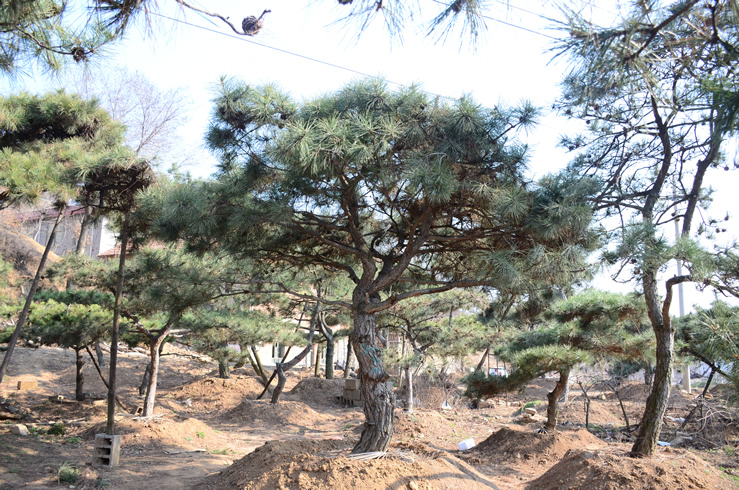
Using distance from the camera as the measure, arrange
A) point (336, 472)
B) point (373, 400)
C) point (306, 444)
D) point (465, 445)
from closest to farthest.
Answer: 1. point (336, 472)
2. point (373, 400)
3. point (306, 444)
4. point (465, 445)

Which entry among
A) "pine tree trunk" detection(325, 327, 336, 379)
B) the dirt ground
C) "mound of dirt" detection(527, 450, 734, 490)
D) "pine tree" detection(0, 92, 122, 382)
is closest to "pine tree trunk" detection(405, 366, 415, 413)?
the dirt ground

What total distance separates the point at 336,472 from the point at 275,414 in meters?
Result: 7.93

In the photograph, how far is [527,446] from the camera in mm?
8031

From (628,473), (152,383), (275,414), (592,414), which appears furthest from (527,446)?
(152,383)

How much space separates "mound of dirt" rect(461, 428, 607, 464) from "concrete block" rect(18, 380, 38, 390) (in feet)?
34.8

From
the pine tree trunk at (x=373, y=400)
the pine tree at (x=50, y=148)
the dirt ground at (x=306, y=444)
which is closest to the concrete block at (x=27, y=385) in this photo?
the dirt ground at (x=306, y=444)

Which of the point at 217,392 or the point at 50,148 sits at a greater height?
the point at 50,148

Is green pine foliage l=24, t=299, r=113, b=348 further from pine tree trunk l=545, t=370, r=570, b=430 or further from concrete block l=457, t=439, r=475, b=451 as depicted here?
pine tree trunk l=545, t=370, r=570, b=430

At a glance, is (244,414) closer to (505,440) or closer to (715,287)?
(505,440)

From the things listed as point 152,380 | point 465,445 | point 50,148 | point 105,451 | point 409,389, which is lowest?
point 465,445

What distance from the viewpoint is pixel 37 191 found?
5195 millimetres

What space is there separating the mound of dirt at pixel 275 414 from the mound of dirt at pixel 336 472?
6.32 metres

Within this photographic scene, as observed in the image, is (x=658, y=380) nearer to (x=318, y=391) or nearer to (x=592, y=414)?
(x=592, y=414)

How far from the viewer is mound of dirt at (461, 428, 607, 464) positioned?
25.8 feet
